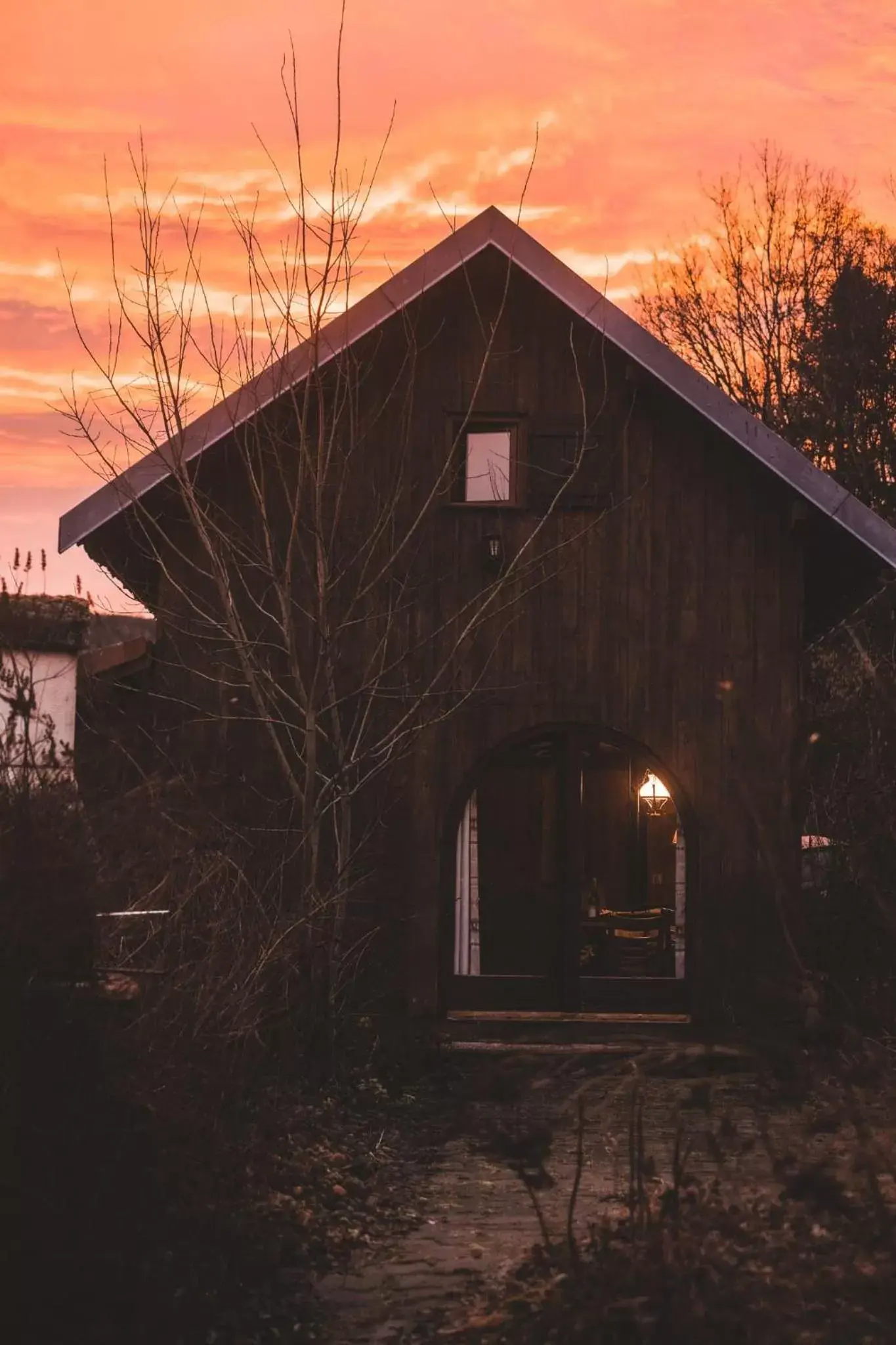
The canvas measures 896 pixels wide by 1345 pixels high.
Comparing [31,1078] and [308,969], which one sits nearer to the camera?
[31,1078]

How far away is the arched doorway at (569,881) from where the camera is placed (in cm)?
1409

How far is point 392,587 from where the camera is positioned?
44.8ft

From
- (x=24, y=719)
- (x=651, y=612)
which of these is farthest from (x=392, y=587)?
(x=24, y=719)

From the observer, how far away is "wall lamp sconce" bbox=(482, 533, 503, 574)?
13773 mm

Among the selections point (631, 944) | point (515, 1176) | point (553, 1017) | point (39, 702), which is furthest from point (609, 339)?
point (39, 702)

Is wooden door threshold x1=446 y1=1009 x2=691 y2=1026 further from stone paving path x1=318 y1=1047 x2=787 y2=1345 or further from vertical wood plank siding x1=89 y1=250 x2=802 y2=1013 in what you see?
stone paving path x1=318 y1=1047 x2=787 y2=1345

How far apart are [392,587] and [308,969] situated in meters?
3.84

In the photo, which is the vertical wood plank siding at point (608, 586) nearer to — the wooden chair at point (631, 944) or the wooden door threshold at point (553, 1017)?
the wooden door threshold at point (553, 1017)

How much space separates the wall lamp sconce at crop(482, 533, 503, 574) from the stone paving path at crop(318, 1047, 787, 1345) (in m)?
3.98

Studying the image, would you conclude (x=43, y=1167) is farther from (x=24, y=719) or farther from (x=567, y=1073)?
(x=567, y=1073)

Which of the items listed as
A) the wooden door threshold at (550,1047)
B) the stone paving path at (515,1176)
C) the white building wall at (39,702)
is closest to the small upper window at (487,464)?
the wooden door threshold at (550,1047)

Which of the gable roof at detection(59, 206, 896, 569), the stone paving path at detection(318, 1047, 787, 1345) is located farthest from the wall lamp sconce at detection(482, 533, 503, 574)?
the stone paving path at detection(318, 1047, 787, 1345)

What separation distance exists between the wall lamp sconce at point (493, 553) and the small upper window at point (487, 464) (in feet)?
1.29

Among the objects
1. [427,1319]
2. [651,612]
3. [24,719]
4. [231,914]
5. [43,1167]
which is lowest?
[427,1319]
